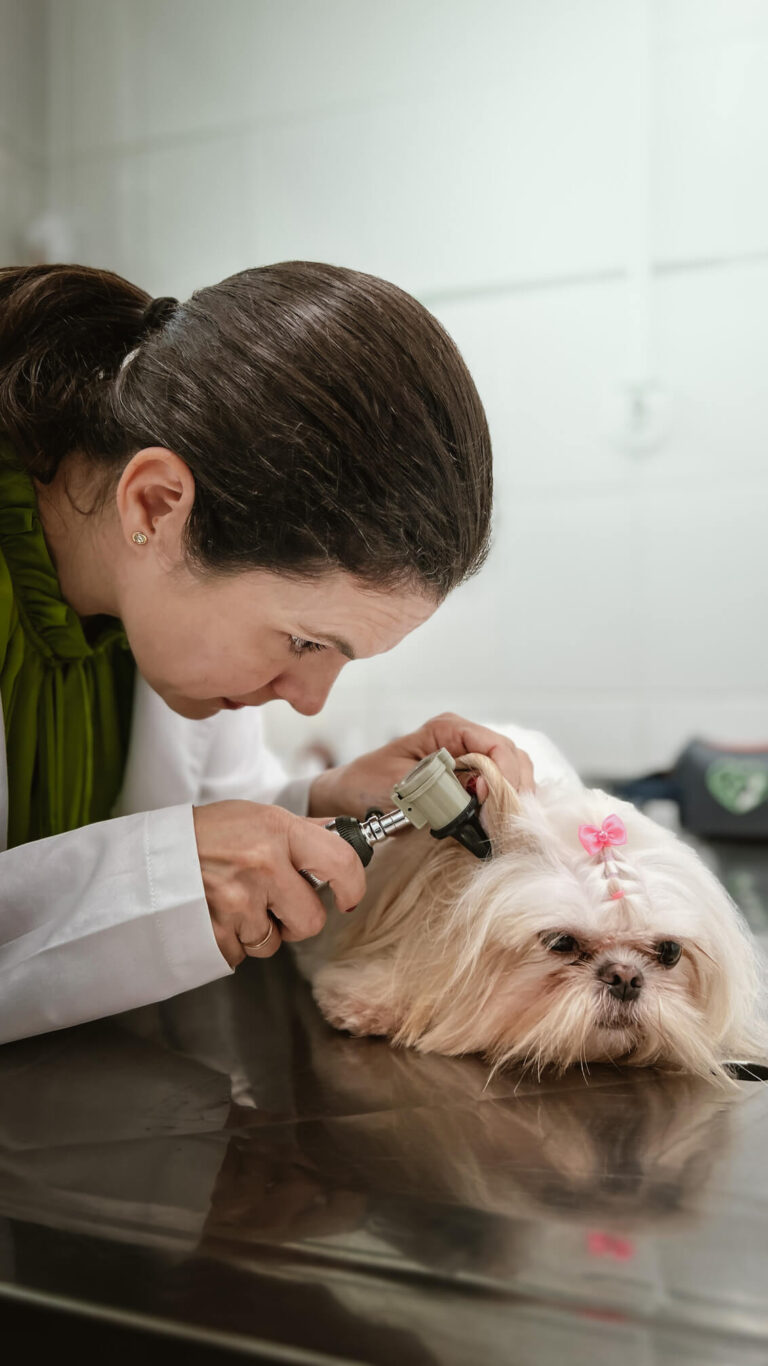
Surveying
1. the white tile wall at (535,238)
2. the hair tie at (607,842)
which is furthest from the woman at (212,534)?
the white tile wall at (535,238)

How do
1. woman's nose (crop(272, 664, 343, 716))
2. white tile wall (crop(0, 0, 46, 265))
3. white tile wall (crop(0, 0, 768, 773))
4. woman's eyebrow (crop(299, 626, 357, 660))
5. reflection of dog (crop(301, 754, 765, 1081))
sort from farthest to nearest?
white tile wall (crop(0, 0, 46, 265)) → white tile wall (crop(0, 0, 768, 773)) → woman's nose (crop(272, 664, 343, 716)) → woman's eyebrow (crop(299, 626, 357, 660)) → reflection of dog (crop(301, 754, 765, 1081))

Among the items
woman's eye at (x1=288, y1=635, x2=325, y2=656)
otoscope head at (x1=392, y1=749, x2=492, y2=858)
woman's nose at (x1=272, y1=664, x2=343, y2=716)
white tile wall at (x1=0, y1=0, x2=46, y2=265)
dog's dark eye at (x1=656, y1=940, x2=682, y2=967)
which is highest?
white tile wall at (x1=0, y1=0, x2=46, y2=265)

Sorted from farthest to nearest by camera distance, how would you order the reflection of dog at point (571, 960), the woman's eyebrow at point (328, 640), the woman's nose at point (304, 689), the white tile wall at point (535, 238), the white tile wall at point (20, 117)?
the white tile wall at point (20, 117), the white tile wall at point (535, 238), the woman's nose at point (304, 689), the woman's eyebrow at point (328, 640), the reflection of dog at point (571, 960)

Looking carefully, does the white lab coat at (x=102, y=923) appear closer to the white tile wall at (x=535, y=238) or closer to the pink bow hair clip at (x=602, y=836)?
the pink bow hair clip at (x=602, y=836)

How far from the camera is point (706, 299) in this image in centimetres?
254

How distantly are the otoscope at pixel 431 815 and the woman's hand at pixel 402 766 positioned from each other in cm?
4

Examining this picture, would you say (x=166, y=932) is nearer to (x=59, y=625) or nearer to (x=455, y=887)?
(x=455, y=887)

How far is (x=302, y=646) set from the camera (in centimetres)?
99

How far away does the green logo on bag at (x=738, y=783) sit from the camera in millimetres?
2188

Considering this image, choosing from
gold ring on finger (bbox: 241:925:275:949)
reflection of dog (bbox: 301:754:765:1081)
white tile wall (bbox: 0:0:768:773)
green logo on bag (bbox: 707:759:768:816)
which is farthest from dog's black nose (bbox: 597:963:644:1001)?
white tile wall (bbox: 0:0:768:773)

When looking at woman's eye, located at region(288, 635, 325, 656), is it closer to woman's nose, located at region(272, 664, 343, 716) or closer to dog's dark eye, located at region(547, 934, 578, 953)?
woman's nose, located at region(272, 664, 343, 716)

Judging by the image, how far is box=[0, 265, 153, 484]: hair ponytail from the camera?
99cm

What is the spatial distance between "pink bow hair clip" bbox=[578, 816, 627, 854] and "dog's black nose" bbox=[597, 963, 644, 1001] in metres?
0.10

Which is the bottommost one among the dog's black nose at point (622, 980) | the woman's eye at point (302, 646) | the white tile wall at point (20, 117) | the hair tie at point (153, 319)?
the dog's black nose at point (622, 980)
